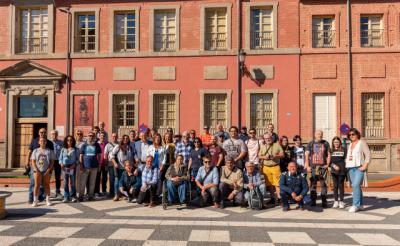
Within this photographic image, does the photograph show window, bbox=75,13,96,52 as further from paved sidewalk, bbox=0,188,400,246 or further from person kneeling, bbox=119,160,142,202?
paved sidewalk, bbox=0,188,400,246

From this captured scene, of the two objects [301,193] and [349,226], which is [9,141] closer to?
[301,193]

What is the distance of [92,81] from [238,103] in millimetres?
7120

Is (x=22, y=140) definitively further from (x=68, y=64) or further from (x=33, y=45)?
(x=33, y=45)

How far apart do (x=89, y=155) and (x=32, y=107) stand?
33.6ft

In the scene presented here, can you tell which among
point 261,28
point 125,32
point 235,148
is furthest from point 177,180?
point 125,32

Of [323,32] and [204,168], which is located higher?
[323,32]

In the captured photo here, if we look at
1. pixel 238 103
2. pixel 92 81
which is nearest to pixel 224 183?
pixel 238 103

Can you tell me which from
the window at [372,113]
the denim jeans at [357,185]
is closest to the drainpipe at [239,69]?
the window at [372,113]

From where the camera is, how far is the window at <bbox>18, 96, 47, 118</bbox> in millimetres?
18438

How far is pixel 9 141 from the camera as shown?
714 inches

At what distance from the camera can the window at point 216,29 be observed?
17844 millimetres

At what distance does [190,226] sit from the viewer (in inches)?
276

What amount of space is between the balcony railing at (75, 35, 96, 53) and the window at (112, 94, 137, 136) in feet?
9.20

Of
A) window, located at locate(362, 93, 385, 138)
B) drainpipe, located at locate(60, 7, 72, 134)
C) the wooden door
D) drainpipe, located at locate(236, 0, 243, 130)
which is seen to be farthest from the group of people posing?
the wooden door
